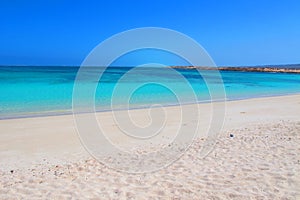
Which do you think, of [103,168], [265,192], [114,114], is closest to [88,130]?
[114,114]

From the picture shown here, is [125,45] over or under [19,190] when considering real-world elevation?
over

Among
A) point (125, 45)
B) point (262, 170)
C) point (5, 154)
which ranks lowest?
point (5, 154)

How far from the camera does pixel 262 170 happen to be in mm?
4902

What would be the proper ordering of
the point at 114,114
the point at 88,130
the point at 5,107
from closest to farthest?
the point at 88,130 < the point at 114,114 < the point at 5,107

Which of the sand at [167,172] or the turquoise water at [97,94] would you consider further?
the turquoise water at [97,94]

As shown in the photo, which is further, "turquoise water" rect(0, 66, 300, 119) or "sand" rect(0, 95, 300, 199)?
"turquoise water" rect(0, 66, 300, 119)

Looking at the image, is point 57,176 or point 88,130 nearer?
point 57,176

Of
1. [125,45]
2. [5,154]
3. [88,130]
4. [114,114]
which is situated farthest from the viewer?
[114,114]

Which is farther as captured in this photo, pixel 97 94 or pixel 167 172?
pixel 97 94

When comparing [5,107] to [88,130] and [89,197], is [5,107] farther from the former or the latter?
[89,197]

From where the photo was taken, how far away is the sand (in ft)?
13.5

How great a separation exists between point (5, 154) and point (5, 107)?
8975 mm

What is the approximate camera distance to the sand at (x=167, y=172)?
13.5 ft

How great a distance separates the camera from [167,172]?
16.4 feet
